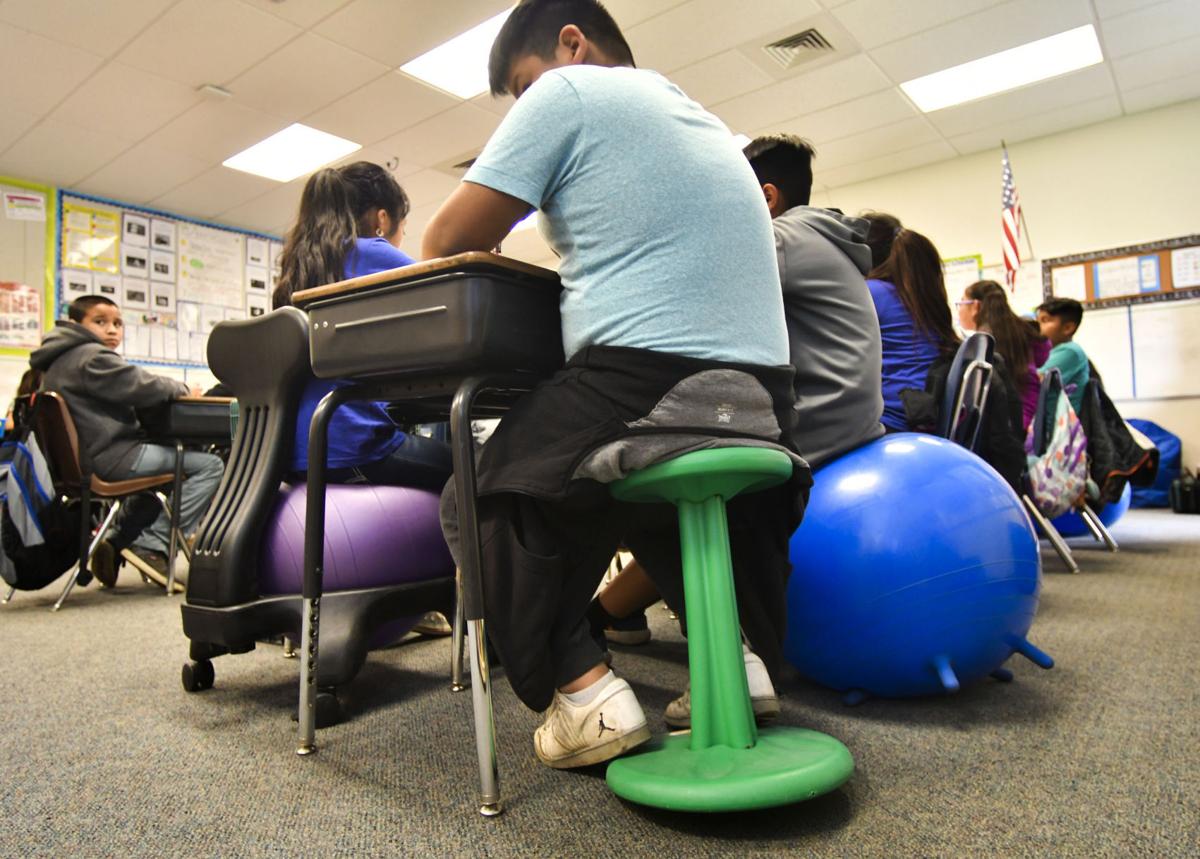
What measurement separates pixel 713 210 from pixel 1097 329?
5.14 meters

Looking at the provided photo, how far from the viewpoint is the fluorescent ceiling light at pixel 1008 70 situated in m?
3.98

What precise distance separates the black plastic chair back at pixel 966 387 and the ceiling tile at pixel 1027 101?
10.9 feet

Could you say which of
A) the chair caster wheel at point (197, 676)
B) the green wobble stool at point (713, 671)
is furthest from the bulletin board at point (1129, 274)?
the chair caster wheel at point (197, 676)

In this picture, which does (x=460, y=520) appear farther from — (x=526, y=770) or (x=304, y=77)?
(x=304, y=77)

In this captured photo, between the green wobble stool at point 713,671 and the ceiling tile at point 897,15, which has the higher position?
the ceiling tile at point 897,15

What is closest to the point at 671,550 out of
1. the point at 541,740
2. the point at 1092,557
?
the point at 541,740

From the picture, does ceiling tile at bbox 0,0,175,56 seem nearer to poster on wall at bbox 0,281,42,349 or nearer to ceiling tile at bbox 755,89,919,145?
poster on wall at bbox 0,281,42,349

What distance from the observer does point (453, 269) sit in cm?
97

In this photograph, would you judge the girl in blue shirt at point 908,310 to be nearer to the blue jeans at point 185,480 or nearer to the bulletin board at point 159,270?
the blue jeans at point 185,480

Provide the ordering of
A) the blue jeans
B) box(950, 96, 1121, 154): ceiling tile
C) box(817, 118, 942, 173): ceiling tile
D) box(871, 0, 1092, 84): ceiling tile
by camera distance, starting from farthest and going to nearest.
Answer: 1. box(817, 118, 942, 173): ceiling tile
2. box(950, 96, 1121, 154): ceiling tile
3. box(871, 0, 1092, 84): ceiling tile
4. the blue jeans

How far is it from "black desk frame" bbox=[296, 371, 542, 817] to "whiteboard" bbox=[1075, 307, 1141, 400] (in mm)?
5074

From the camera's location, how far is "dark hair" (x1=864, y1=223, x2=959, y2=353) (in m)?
1.98

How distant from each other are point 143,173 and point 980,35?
5130 millimetres

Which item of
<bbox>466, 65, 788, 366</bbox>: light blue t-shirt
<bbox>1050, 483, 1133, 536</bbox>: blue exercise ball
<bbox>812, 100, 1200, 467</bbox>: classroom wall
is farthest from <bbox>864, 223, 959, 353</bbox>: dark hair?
<bbox>812, 100, 1200, 467</bbox>: classroom wall
